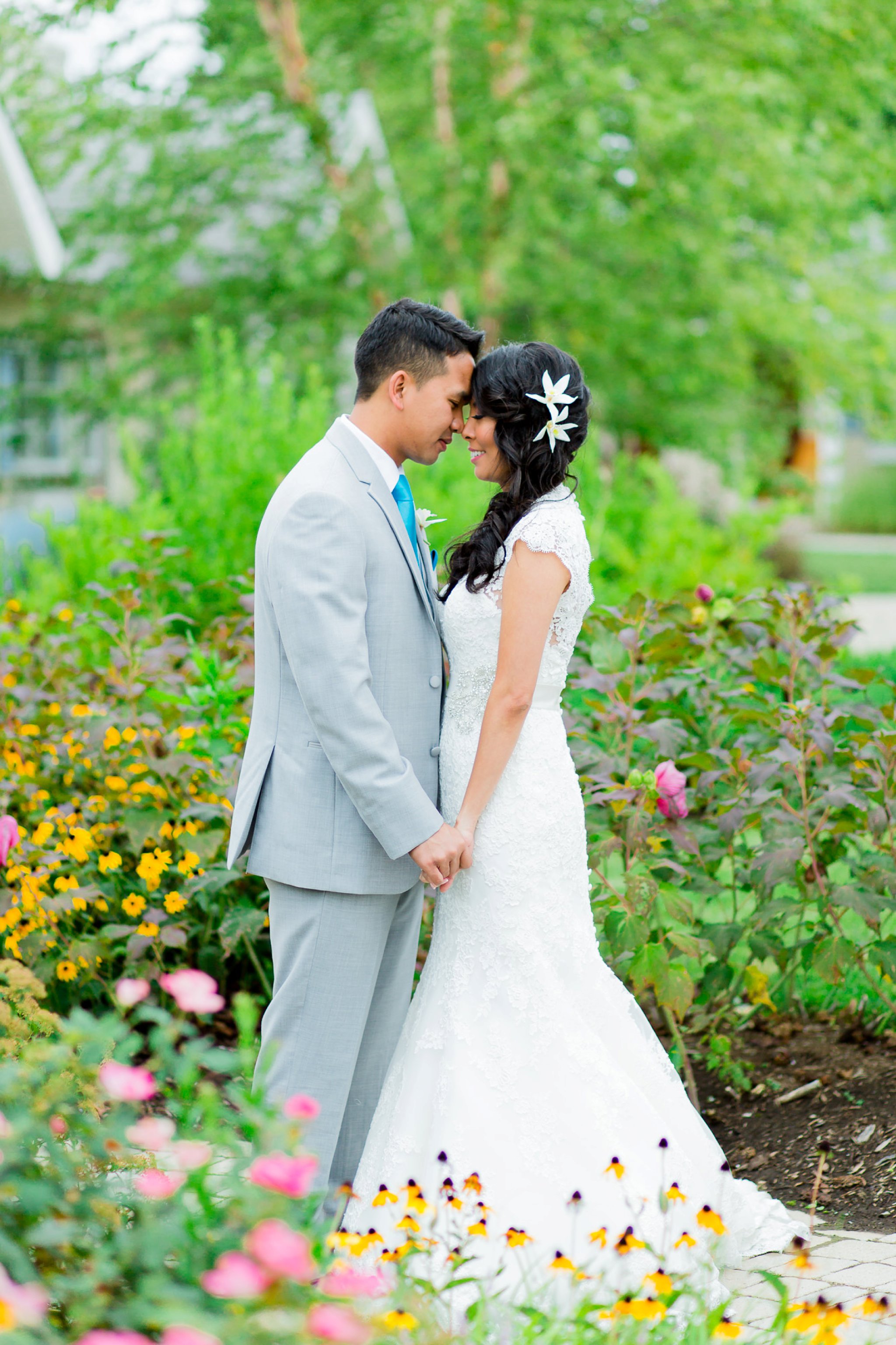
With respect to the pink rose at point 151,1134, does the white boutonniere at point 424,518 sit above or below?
below

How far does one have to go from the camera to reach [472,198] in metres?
12.0

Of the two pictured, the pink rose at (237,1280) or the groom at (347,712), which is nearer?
the pink rose at (237,1280)

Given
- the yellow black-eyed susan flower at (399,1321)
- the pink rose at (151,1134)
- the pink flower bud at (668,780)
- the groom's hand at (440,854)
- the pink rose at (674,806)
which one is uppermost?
the pink rose at (151,1134)

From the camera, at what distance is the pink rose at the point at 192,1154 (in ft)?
4.71

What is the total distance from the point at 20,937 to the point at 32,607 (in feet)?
8.81

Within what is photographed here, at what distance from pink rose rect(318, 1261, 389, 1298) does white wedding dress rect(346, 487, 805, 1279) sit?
87 centimetres

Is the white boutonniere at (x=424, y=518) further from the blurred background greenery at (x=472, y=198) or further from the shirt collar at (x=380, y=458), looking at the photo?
the blurred background greenery at (x=472, y=198)

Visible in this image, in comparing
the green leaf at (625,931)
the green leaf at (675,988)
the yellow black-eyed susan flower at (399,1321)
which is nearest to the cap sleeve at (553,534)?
the green leaf at (625,931)

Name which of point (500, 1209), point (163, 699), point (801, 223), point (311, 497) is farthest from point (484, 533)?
point (801, 223)

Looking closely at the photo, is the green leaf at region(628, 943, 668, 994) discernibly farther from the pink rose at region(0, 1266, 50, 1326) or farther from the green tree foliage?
the green tree foliage

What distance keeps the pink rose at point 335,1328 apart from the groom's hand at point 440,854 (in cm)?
136

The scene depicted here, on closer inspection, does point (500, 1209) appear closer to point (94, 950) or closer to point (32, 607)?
point (94, 950)

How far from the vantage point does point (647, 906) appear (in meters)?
3.24

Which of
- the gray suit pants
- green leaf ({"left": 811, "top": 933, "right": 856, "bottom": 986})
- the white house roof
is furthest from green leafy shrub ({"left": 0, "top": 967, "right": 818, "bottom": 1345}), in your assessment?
the white house roof
